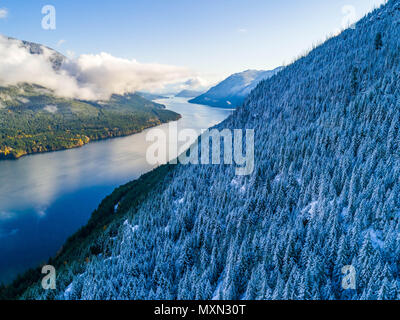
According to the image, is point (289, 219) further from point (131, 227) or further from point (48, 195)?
point (48, 195)

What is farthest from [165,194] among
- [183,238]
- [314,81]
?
[314,81]

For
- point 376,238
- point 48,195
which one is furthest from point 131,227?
point 48,195

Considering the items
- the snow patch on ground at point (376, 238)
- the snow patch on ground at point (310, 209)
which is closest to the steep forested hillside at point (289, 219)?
the snow patch on ground at point (376, 238)

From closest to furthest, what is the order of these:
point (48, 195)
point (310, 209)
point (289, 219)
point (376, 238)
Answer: point (376, 238) < point (310, 209) < point (289, 219) < point (48, 195)

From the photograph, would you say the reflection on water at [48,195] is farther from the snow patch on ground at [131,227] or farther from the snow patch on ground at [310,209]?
the snow patch on ground at [310,209]

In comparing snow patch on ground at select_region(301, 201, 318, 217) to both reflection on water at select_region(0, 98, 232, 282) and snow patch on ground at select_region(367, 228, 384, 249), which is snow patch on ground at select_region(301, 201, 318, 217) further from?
reflection on water at select_region(0, 98, 232, 282)

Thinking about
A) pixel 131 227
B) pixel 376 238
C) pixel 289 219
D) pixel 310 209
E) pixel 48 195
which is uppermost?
pixel 376 238

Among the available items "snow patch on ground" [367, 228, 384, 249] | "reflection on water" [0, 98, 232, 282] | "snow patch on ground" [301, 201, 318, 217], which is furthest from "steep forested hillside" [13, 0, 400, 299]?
"reflection on water" [0, 98, 232, 282]
